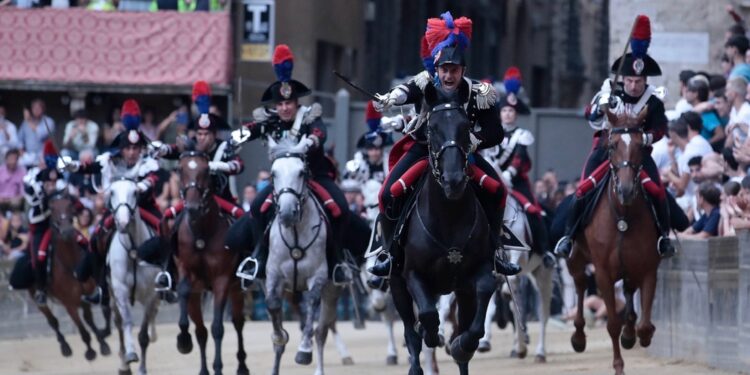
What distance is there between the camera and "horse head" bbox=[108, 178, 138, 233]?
2072cm

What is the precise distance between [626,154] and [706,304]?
6.76ft

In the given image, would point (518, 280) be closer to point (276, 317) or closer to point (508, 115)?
point (508, 115)

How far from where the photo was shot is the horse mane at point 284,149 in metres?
18.2

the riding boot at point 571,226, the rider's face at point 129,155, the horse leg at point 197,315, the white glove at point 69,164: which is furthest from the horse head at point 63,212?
the riding boot at point 571,226

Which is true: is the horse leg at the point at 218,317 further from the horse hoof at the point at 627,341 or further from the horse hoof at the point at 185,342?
the horse hoof at the point at 627,341

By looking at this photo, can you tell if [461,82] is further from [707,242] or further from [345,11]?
[345,11]

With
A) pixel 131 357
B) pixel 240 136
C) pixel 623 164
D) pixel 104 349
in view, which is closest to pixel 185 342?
pixel 131 357

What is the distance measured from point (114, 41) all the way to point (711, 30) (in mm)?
10516

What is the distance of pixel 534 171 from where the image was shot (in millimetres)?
33469

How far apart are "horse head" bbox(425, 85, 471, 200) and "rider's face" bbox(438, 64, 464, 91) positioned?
0.20m

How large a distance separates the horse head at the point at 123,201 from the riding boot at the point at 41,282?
3.57 metres

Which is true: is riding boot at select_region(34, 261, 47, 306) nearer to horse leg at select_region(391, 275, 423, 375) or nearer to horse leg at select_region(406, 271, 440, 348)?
horse leg at select_region(391, 275, 423, 375)

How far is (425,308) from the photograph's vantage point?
1432 centimetres

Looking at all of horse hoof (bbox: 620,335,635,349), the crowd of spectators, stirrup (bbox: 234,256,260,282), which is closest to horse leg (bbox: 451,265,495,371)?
horse hoof (bbox: 620,335,635,349)
